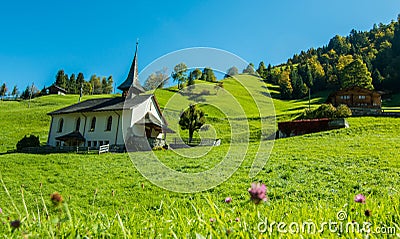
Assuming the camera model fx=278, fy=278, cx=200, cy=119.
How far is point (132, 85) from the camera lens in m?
40.4

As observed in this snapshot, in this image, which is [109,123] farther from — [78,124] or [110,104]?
[78,124]

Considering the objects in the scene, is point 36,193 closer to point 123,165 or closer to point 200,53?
point 123,165

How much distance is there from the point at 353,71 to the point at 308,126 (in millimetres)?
62067

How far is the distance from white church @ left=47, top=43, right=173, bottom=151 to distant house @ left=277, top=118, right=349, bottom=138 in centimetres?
1566

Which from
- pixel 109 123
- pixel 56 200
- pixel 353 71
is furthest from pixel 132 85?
pixel 353 71

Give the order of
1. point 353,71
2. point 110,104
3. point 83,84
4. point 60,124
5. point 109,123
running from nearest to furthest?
1. point 109,123
2. point 110,104
3. point 60,124
4. point 353,71
5. point 83,84

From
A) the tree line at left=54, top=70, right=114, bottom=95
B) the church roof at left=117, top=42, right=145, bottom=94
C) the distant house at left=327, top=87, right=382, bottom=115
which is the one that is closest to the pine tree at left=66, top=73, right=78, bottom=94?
the tree line at left=54, top=70, right=114, bottom=95

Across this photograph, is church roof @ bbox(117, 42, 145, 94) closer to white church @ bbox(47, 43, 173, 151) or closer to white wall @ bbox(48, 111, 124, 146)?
Result: white church @ bbox(47, 43, 173, 151)

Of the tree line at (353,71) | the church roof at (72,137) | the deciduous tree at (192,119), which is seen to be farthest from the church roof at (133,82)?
the tree line at (353,71)

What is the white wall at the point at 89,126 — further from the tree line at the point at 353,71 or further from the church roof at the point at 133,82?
the tree line at the point at 353,71

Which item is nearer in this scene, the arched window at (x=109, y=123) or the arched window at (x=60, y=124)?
the arched window at (x=109, y=123)

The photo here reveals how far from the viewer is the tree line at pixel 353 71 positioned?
8581 centimetres

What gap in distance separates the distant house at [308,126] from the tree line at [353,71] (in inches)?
1576

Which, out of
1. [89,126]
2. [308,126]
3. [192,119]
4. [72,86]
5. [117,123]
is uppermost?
[72,86]
